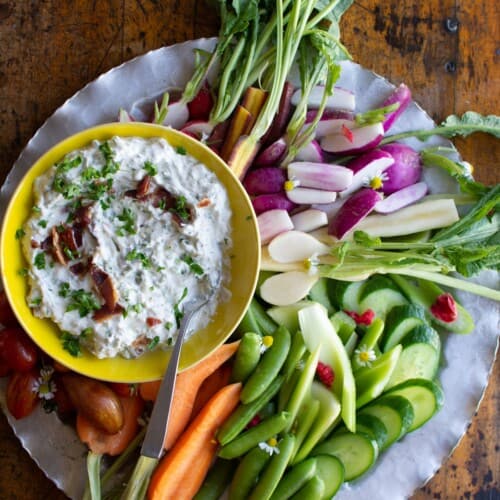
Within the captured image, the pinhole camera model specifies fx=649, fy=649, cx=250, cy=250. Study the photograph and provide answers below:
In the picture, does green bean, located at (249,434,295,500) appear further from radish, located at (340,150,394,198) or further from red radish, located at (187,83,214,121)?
red radish, located at (187,83,214,121)

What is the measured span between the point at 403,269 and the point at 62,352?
111cm

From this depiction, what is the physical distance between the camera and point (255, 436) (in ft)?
6.57

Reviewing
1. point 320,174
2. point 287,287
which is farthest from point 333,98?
point 287,287

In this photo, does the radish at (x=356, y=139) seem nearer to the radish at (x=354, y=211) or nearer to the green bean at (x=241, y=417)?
the radish at (x=354, y=211)

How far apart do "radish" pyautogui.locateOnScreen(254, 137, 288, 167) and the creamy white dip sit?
40 centimetres

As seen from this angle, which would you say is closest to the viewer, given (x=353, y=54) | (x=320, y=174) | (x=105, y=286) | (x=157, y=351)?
(x=105, y=286)

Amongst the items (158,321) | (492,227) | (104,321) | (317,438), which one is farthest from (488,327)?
(104,321)

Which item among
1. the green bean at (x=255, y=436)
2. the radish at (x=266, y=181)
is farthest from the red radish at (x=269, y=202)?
the green bean at (x=255, y=436)

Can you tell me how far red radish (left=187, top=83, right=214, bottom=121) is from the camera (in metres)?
2.18

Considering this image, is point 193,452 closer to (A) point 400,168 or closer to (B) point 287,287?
(B) point 287,287

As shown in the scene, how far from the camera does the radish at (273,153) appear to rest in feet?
7.07

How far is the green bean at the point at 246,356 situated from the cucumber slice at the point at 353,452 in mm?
342

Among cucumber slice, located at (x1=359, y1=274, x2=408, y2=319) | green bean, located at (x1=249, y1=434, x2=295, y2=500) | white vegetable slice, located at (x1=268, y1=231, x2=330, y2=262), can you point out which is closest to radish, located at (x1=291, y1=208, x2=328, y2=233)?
white vegetable slice, located at (x1=268, y1=231, x2=330, y2=262)

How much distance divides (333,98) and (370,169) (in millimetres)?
271
